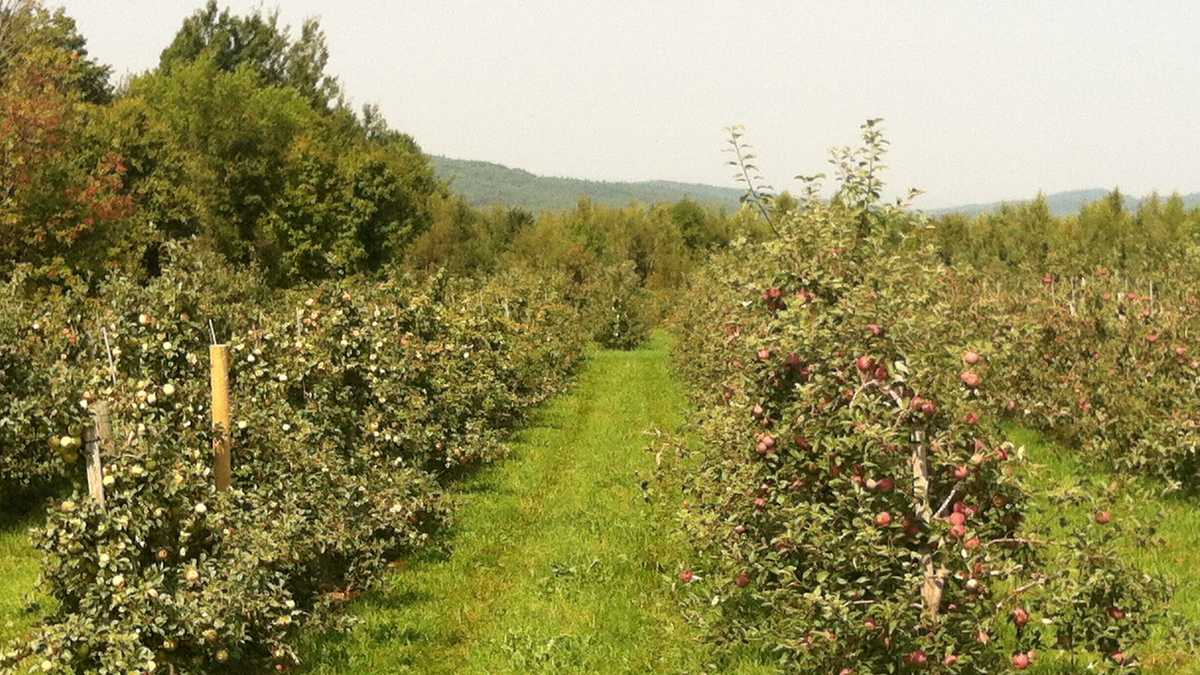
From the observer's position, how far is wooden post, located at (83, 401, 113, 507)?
6523mm

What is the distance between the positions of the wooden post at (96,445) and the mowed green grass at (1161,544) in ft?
18.4

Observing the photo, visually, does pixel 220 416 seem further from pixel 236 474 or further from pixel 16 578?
pixel 16 578

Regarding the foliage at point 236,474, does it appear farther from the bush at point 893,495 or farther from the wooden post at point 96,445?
the bush at point 893,495

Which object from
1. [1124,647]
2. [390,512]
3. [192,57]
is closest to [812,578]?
[1124,647]

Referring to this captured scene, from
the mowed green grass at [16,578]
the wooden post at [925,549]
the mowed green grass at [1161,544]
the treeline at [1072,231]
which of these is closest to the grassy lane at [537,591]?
the wooden post at [925,549]

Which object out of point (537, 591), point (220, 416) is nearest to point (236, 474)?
point (220, 416)

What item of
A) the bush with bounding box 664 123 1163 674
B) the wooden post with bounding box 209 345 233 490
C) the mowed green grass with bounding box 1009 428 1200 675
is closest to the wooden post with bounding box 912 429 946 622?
the bush with bounding box 664 123 1163 674

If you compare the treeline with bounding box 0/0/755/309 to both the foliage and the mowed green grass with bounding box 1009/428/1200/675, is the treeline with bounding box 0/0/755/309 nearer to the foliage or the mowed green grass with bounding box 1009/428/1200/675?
the foliage

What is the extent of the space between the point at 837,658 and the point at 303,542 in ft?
15.5

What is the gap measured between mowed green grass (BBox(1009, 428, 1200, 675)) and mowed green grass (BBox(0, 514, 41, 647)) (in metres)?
6.58

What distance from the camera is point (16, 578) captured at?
983 centimetres

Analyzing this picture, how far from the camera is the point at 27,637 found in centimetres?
808

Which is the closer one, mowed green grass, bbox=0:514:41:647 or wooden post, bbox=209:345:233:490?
wooden post, bbox=209:345:233:490

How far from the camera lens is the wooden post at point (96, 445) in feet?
21.4
